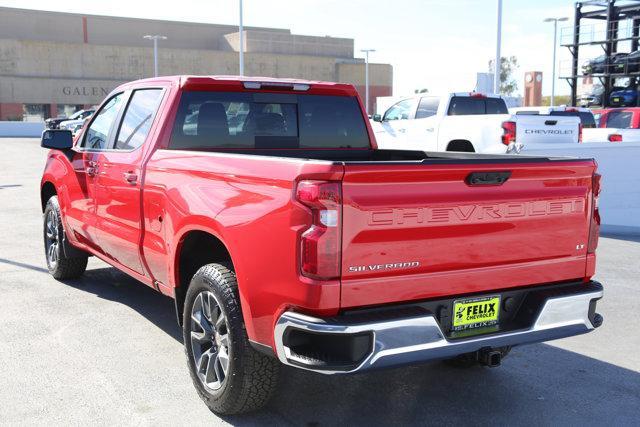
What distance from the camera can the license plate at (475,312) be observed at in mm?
3539

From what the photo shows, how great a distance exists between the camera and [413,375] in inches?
182

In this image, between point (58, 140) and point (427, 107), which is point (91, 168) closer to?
point (58, 140)

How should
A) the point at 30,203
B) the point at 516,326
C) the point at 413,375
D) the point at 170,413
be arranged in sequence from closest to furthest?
the point at 516,326
the point at 170,413
the point at 413,375
the point at 30,203

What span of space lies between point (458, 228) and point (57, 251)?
189 inches

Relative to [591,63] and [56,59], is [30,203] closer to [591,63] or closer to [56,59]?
[591,63]

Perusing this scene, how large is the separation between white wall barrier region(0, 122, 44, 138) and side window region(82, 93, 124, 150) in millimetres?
41029

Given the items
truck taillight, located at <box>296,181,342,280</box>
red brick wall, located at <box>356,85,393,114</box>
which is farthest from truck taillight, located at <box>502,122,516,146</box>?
red brick wall, located at <box>356,85,393,114</box>

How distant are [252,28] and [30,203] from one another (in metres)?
72.9

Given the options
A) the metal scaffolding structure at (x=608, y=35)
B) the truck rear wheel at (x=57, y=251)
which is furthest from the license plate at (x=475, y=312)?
the metal scaffolding structure at (x=608, y=35)

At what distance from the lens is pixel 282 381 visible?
4066 mm

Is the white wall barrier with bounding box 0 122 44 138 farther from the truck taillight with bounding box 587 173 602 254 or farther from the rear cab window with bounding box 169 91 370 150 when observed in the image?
the truck taillight with bounding box 587 173 602 254

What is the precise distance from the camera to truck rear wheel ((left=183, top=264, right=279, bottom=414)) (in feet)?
12.1

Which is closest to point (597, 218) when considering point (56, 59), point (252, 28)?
point (56, 59)

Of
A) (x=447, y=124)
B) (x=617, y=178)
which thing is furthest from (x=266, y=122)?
(x=447, y=124)
